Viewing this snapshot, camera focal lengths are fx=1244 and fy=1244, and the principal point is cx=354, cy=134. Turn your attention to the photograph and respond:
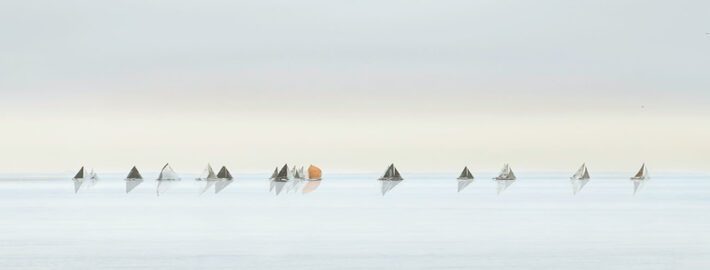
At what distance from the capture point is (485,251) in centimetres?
8988

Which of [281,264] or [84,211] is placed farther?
[84,211]

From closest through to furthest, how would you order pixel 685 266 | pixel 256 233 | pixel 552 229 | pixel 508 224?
pixel 685 266, pixel 256 233, pixel 552 229, pixel 508 224

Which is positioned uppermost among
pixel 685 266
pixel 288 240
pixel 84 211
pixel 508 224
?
pixel 84 211

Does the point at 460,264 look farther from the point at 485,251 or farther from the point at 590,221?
the point at 590,221

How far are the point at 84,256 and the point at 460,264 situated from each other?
25.5 metres

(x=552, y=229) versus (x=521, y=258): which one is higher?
(x=552, y=229)

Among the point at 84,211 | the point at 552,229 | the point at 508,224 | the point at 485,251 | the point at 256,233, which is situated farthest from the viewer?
the point at 84,211

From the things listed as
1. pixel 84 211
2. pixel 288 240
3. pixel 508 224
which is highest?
pixel 84 211

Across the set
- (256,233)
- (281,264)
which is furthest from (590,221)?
(281,264)

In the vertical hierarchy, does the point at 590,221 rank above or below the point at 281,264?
above

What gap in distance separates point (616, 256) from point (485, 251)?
31.7 feet

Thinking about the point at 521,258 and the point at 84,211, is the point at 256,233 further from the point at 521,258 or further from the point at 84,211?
the point at 84,211

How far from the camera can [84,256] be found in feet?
277

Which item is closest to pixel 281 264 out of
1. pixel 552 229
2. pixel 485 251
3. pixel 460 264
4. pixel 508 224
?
pixel 460 264
